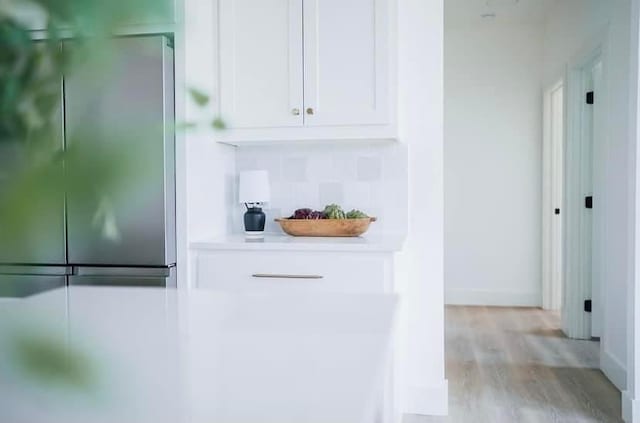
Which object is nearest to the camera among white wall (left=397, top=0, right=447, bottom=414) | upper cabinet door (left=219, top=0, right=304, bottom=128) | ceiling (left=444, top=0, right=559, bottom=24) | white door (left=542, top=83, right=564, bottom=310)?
upper cabinet door (left=219, top=0, right=304, bottom=128)

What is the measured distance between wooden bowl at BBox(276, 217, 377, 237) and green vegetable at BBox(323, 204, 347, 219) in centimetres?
3

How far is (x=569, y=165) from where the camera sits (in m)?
Result: 4.53

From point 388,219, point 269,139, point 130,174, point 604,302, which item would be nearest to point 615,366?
point 604,302

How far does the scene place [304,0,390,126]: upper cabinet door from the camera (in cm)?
262

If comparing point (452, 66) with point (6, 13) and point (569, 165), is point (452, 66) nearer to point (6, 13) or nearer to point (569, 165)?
point (569, 165)

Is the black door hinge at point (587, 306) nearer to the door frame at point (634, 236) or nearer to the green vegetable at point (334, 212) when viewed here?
the door frame at point (634, 236)

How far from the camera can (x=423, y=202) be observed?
2.95 m

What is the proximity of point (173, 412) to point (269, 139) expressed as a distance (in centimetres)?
209

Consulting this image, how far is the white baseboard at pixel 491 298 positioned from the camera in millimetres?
5652

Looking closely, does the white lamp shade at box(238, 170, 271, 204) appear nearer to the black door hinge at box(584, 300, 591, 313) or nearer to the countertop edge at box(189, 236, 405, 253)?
the countertop edge at box(189, 236, 405, 253)

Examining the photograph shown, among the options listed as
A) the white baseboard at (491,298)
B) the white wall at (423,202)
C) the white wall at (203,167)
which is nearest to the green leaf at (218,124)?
the white wall at (203,167)

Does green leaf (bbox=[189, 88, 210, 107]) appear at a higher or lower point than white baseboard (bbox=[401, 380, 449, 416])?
higher

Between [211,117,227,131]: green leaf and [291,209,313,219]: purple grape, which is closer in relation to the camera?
[211,117,227,131]: green leaf

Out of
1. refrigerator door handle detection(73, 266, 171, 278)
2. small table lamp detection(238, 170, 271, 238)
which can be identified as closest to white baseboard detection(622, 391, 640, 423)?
small table lamp detection(238, 170, 271, 238)
